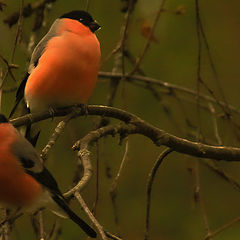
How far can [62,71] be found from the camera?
2826 millimetres

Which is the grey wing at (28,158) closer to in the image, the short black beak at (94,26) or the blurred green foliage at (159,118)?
the short black beak at (94,26)

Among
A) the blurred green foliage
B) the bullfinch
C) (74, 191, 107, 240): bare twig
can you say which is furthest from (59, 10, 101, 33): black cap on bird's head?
(74, 191, 107, 240): bare twig

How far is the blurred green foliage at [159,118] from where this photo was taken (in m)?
3.74

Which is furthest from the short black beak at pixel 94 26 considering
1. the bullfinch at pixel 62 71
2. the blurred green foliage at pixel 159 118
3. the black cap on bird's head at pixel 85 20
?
the blurred green foliage at pixel 159 118

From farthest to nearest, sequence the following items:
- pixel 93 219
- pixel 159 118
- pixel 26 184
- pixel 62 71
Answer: pixel 159 118 → pixel 62 71 → pixel 26 184 → pixel 93 219

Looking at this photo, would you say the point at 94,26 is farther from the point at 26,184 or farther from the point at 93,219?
the point at 93,219

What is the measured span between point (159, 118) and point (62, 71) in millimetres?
1290

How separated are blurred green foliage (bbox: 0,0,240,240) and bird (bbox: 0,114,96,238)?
3.88ft

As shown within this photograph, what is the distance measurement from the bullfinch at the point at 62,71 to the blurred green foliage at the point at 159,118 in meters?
0.62

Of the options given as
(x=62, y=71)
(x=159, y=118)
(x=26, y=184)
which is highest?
(x=62, y=71)

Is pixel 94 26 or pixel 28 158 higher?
pixel 94 26

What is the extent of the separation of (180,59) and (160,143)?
1.52 meters

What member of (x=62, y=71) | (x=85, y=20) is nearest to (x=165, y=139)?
(x=62, y=71)

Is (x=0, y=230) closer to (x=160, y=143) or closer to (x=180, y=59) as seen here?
(x=160, y=143)
